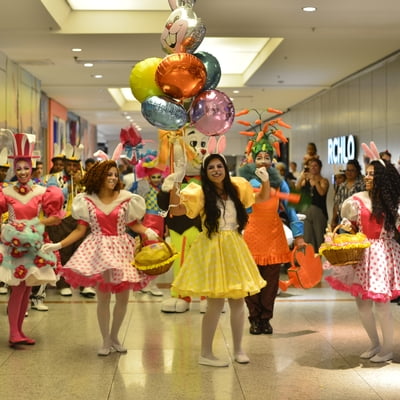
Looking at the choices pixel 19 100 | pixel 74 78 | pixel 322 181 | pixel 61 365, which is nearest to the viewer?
pixel 61 365

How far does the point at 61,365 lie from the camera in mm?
5301

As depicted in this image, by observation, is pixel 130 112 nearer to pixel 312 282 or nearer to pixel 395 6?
pixel 395 6

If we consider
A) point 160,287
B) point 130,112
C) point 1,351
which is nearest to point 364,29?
point 160,287

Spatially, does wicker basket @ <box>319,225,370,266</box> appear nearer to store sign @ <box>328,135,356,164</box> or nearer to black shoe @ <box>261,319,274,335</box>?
black shoe @ <box>261,319,274,335</box>

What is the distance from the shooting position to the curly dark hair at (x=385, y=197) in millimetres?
5348

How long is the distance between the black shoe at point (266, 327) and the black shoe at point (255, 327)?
3 centimetres

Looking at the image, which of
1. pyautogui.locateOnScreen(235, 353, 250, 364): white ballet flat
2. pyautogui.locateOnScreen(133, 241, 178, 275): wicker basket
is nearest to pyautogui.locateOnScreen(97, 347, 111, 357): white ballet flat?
pyautogui.locateOnScreen(133, 241, 178, 275): wicker basket

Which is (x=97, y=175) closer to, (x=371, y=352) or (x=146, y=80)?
(x=146, y=80)

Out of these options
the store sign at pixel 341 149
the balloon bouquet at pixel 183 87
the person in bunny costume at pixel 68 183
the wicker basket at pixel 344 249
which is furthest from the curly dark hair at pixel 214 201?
the store sign at pixel 341 149

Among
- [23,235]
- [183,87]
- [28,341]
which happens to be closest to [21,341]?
[28,341]

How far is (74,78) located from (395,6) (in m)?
7.51

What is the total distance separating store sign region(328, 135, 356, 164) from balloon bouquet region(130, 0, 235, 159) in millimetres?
8569

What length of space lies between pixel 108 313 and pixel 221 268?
1.00 meters

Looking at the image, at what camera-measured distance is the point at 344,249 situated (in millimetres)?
5109
